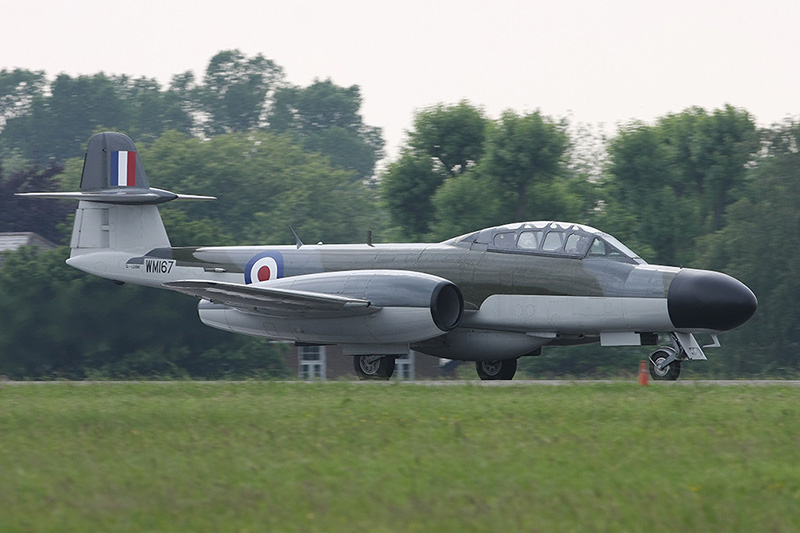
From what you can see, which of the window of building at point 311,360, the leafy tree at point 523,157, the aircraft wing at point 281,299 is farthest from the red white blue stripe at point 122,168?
the leafy tree at point 523,157

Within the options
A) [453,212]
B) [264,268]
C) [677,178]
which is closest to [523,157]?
[453,212]

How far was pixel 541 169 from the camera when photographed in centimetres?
4891

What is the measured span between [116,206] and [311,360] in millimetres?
21040

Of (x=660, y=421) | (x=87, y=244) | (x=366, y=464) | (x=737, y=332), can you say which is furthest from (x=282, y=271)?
(x=737, y=332)

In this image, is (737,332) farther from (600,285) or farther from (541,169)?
(600,285)

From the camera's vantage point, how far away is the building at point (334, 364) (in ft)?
142

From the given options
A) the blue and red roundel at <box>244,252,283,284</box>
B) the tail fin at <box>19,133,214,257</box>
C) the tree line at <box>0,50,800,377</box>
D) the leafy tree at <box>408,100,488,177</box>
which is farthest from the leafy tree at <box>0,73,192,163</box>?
the blue and red roundel at <box>244,252,283,284</box>

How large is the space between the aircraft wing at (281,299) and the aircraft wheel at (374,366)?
1.65 m

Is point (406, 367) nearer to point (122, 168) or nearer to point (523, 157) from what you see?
point (523, 157)

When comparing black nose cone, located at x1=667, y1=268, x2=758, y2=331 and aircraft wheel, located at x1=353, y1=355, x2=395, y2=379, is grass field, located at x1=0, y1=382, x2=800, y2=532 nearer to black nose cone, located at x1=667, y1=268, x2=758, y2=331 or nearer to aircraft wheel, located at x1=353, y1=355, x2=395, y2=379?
black nose cone, located at x1=667, y1=268, x2=758, y2=331

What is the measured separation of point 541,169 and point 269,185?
34465 mm

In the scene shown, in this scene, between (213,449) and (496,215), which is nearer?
(213,449)

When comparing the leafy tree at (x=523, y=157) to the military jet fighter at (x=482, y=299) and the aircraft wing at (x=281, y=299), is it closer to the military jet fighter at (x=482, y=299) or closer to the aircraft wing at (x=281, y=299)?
the military jet fighter at (x=482, y=299)

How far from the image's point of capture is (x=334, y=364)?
43.8m
